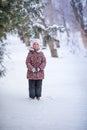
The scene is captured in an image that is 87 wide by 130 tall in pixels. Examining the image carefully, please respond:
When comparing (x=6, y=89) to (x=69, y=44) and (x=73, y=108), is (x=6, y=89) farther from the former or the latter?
(x=73, y=108)

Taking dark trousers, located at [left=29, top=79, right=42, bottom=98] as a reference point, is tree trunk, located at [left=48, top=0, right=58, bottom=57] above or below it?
above

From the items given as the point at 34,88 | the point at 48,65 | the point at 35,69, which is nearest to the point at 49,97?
the point at 34,88

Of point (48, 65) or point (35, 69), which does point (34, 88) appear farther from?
point (48, 65)

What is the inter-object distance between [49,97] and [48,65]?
232cm

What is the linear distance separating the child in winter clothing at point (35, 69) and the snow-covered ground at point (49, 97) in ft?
0.64

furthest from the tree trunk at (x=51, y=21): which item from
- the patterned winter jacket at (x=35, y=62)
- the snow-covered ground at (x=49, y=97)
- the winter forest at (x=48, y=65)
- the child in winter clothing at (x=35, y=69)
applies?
the patterned winter jacket at (x=35, y=62)

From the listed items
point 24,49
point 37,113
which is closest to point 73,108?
point 37,113

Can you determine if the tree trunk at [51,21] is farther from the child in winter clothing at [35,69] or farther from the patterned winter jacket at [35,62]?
the patterned winter jacket at [35,62]

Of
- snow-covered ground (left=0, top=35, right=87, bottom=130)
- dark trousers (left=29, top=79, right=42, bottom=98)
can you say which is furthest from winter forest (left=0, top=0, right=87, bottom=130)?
dark trousers (left=29, top=79, right=42, bottom=98)

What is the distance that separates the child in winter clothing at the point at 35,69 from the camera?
773cm

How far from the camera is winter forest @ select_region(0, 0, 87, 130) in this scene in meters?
6.11

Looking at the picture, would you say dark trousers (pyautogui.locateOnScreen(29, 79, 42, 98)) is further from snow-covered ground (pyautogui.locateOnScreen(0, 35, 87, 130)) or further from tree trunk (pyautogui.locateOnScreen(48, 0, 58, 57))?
tree trunk (pyautogui.locateOnScreen(48, 0, 58, 57))

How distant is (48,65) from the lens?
10266 millimetres

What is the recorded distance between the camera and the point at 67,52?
29.7 ft
